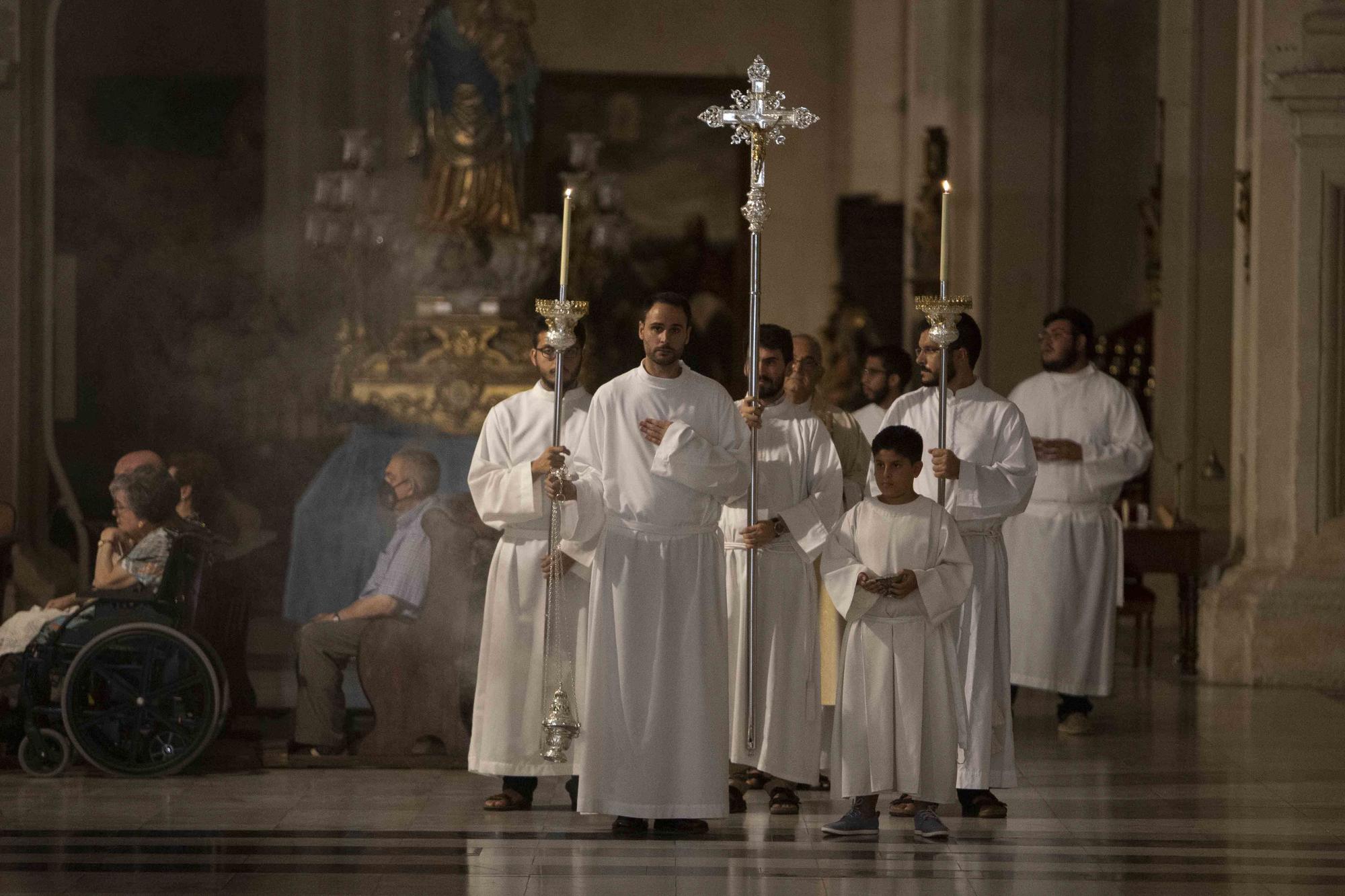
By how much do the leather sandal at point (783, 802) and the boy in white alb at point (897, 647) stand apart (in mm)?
401

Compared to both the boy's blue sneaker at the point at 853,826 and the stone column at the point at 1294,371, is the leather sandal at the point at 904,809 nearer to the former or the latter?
the boy's blue sneaker at the point at 853,826

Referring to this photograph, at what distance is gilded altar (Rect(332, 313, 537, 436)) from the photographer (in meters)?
12.6

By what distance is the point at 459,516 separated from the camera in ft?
26.7

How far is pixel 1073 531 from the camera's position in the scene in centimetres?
969

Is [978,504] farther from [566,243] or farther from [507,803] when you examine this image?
[507,803]

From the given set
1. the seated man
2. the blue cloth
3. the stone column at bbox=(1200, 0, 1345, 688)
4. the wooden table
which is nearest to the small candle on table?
the seated man

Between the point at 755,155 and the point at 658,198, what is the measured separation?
989cm

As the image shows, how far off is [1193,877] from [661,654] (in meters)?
1.79

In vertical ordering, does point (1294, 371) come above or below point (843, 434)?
above

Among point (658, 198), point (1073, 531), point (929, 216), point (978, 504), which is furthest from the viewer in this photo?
point (658, 198)

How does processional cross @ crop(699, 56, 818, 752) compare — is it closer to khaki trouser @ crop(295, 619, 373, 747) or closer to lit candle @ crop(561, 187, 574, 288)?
lit candle @ crop(561, 187, 574, 288)

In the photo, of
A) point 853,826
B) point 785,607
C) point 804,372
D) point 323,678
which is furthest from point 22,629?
point 853,826

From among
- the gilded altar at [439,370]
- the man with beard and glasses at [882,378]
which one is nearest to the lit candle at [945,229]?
the man with beard and glasses at [882,378]

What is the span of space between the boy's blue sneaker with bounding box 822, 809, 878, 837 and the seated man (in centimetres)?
217
